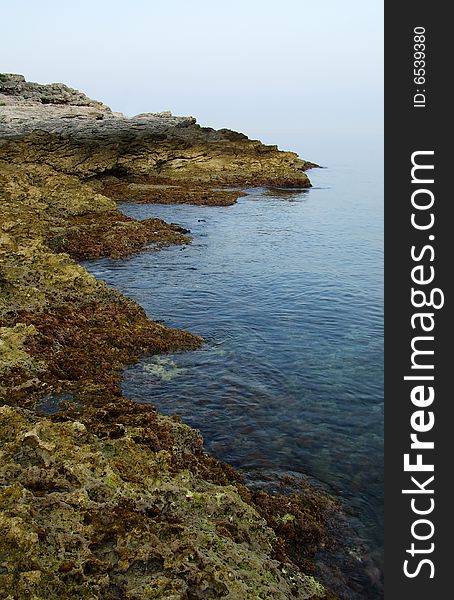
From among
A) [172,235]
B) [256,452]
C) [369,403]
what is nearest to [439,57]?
[256,452]

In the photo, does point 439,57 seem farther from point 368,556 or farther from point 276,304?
point 276,304

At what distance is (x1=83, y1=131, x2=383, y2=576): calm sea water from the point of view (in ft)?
36.7

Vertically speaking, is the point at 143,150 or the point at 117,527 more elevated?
the point at 143,150

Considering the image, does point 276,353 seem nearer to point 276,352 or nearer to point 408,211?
point 276,352

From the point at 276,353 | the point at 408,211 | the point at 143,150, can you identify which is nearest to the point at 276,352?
the point at 276,353

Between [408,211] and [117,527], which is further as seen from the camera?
[408,211]

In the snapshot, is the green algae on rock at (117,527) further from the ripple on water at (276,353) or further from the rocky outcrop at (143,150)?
the rocky outcrop at (143,150)

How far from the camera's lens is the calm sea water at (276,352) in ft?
36.7

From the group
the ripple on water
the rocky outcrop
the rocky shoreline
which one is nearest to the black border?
the rocky shoreline

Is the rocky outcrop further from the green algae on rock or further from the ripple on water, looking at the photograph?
the green algae on rock

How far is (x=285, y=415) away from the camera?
12664 millimetres

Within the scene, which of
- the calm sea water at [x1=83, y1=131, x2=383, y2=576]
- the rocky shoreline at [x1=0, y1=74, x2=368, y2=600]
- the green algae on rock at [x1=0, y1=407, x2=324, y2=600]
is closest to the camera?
the green algae on rock at [x1=0, y1=407, x2=324, y2=600]

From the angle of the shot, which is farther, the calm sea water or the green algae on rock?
the calm sea water

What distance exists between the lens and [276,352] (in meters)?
16.7
